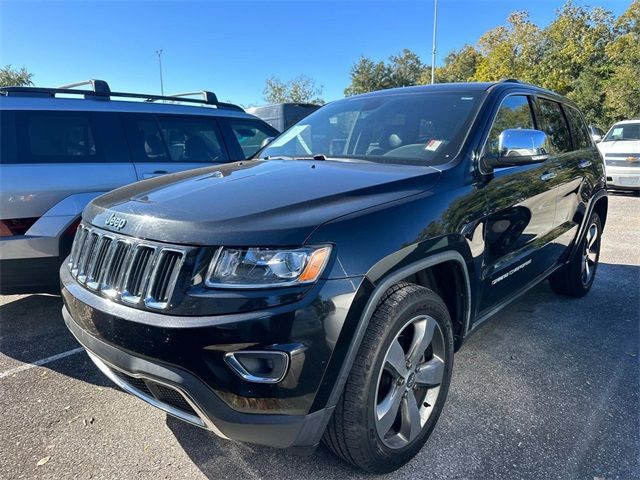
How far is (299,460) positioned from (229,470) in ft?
1.11

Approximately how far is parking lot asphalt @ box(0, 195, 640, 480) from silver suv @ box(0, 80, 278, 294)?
0.78 m

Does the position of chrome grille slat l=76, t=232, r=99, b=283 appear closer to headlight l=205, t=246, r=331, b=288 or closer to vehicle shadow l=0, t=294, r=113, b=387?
headlight l=205, t=246, r=331, b=288

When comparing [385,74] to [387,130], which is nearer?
[387,130]

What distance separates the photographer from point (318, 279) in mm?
1708

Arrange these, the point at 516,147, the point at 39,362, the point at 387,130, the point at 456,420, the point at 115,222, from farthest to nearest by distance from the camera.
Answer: the point at 39,362, the point at 387,130, the point at 516,147, the point at 456,420, the point at 115,222

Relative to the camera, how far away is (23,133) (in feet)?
12.3

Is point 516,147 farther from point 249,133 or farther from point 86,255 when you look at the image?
point 249,133

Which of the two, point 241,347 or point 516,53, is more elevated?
point 516,53

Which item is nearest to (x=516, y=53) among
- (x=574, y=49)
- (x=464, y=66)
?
(x=574, y=49)

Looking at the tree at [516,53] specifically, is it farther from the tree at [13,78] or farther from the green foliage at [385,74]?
the tree at [13,78]

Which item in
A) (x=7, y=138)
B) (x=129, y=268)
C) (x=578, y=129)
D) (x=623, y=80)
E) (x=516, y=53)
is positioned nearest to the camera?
(x=129, y=268)

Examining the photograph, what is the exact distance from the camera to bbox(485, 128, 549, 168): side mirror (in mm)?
2676

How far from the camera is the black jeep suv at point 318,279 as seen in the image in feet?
5.54

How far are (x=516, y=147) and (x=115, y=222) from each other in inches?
88.2
